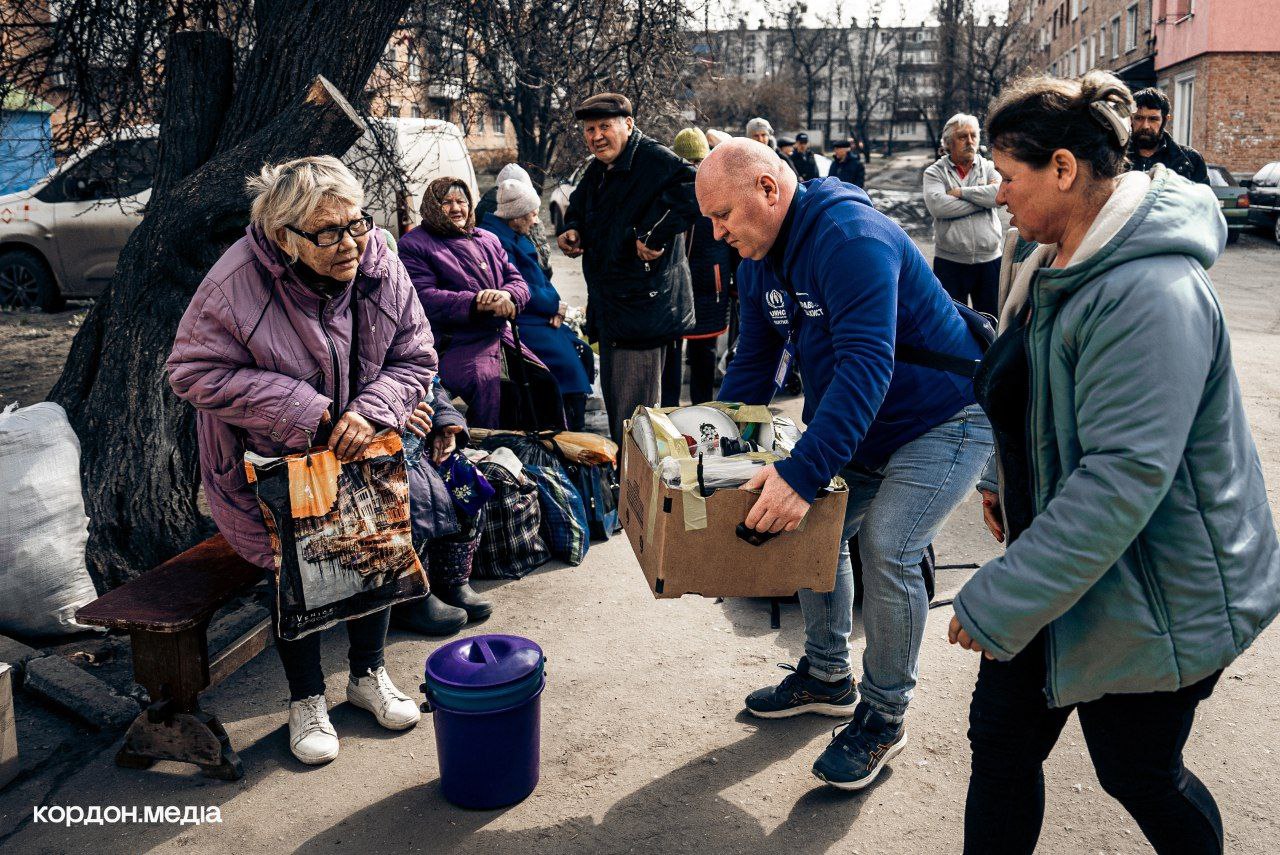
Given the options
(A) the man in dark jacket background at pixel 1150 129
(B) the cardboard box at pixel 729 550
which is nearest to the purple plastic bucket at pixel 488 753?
(B) the cardboard box at pixel 729 550

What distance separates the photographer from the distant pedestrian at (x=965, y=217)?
6.88m

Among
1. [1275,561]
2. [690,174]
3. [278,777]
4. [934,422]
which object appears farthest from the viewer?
[690,174]

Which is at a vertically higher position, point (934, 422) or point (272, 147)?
point (272, 147)

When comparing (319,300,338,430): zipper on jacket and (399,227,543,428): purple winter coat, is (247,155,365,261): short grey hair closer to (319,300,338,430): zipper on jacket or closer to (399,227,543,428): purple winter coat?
(319,300,338,430): zipper on jacket

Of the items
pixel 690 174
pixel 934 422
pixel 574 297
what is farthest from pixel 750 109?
pixel 934 422

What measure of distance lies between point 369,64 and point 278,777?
335 centimetres

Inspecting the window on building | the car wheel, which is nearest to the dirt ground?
the car wheel

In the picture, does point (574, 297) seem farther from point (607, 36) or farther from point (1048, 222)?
point (1048, 222)

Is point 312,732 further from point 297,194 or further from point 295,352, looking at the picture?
point 297,194

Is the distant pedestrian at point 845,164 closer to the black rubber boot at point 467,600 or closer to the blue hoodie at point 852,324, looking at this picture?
the black rubber boot at point 467,600

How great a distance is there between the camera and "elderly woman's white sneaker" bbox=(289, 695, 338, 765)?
3330 mm

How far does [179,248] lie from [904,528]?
10.8 ft

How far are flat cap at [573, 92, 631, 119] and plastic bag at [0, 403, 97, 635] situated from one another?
284 cm

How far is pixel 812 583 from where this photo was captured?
110 inches
